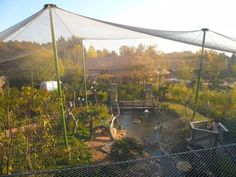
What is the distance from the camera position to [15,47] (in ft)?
13.4

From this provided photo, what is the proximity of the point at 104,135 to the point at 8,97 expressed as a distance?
2754mm

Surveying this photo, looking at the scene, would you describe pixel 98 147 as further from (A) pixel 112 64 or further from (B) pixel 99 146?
(A) pixel 112 64

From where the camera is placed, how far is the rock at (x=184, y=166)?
372cm

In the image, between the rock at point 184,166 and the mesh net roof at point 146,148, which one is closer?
the mesh net roof at point 146,148

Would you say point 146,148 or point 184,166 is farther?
point 146,148

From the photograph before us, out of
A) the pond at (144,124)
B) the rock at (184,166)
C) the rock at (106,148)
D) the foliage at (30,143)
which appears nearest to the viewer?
the foliage at (30,143)

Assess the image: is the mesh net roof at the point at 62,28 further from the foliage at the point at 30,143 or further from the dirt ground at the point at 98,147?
the dirt ground at the point at 98,147

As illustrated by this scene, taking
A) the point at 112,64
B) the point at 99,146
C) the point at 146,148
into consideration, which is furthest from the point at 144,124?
the point at 112,64

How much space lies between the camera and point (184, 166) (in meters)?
3.78

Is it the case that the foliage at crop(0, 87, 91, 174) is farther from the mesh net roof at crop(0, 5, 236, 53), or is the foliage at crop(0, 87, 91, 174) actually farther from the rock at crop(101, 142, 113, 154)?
the mesh net roof at crop(0, 5, 236, 53)

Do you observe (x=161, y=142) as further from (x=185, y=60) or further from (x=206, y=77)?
(x=206, y=77)

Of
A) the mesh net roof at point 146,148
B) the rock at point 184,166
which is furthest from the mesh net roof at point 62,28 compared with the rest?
the rock at point 184,166

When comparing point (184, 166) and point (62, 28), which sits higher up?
point (62, 28)

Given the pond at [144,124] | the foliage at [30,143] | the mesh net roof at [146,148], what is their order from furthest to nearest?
the pond at [144,124] < the mesh net roof at [146,148] < the foliage at [30,143]
